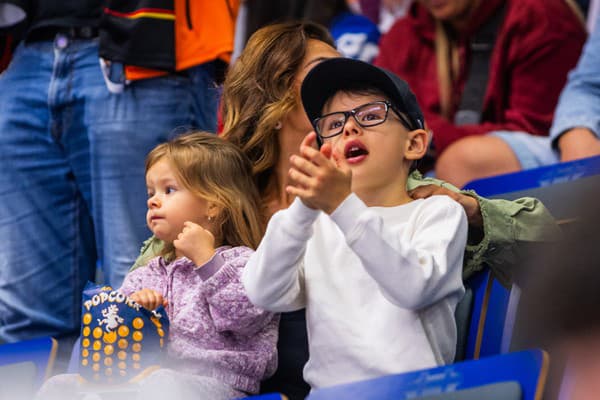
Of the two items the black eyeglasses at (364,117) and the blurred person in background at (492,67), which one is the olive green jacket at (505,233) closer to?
the black eyeglasses at (364,117)

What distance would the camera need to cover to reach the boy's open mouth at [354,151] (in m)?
1.74

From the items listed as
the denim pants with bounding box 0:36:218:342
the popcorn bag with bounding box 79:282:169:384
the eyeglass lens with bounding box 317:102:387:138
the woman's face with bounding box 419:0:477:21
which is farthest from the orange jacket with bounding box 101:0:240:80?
the woman's face with bounding box 419:0:477:21

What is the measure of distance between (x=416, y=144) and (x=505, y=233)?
23 cm

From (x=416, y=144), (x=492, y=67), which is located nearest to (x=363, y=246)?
(x=416, y=144)

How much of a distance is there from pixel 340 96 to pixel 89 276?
102cm

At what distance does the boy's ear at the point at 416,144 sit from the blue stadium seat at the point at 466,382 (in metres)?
0.47

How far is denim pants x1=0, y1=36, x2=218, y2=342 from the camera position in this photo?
236 centimetres

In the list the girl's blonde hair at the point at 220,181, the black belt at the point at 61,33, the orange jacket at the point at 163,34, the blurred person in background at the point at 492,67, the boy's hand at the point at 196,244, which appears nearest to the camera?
the boy's hand at the point at 196,244

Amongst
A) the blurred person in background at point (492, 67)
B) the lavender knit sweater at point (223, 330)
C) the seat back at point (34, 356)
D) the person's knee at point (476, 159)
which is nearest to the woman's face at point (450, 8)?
the blurred person in background at point (492, 67)

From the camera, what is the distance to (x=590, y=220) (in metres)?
0.93

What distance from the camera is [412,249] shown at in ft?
5.11

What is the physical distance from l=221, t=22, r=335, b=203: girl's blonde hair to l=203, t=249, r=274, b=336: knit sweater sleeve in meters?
0.41

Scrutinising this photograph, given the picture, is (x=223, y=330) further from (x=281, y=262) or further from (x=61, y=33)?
(x=61, y=33)

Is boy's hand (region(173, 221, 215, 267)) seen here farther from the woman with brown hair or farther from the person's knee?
the person's knee
